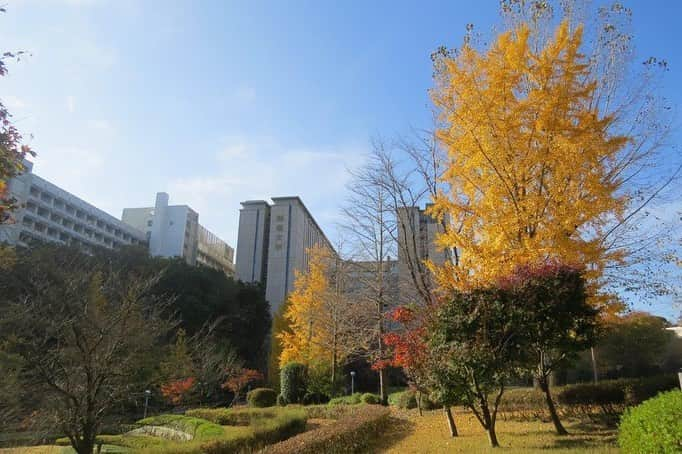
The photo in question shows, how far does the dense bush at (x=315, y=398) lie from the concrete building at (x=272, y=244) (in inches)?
1006

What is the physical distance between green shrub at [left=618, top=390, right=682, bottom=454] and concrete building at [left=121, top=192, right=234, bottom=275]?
57.9m

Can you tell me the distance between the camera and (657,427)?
4.52 metres

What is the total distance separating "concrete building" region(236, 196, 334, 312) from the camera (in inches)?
1882

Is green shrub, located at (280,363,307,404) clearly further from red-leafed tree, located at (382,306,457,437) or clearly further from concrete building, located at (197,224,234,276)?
concrete building, located at (197,224,234,276)

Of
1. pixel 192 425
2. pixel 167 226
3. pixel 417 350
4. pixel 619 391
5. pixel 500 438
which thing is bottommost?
pixel 192 425

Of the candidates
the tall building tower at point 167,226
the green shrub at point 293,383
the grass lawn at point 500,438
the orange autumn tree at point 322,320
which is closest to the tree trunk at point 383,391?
the orange autumn tree at point 322,320

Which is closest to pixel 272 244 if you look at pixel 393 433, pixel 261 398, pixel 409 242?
pixel 261 398

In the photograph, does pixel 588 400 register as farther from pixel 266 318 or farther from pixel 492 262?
pixel 266 318

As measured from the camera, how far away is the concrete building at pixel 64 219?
4725 cm

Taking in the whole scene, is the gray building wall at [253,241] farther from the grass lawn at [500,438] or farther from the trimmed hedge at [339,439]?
the trimmed hedge at [339,439]

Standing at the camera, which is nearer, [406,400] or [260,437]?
[260,437]

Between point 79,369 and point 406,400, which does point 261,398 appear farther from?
point 79,369

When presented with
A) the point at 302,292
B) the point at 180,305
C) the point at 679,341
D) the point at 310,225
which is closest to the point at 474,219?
the point at 679,341

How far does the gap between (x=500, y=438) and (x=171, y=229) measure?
194 feet
